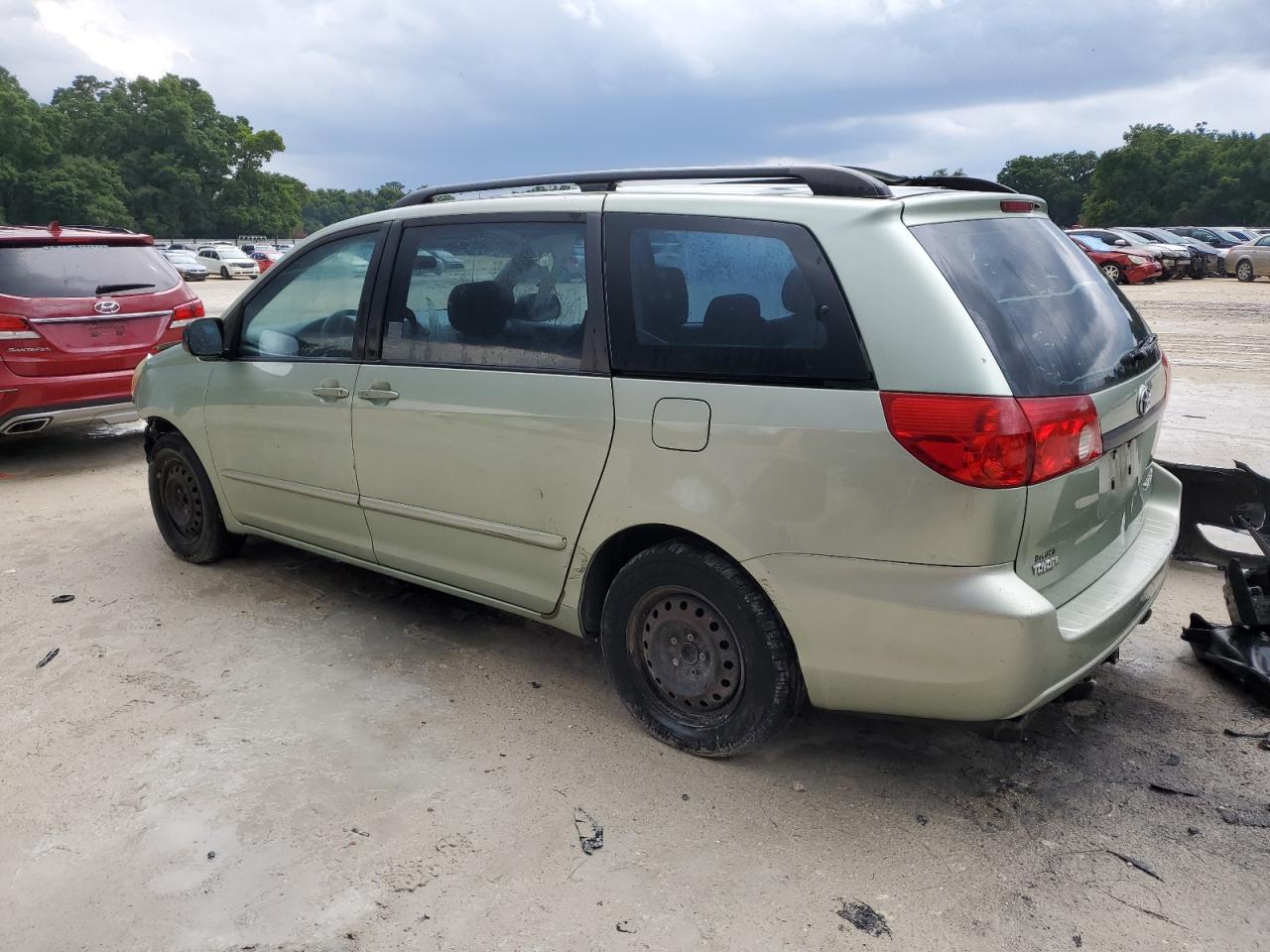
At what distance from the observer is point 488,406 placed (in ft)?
11.3

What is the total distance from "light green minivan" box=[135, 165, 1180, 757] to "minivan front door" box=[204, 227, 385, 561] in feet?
0.10

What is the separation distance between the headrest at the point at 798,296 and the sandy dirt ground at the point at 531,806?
4.77 feet

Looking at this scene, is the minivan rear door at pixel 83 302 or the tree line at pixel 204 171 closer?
the minivan rear door at pixel 83 302

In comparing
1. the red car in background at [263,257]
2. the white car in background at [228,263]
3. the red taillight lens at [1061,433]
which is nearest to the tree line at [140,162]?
the red car in background at [263,257]

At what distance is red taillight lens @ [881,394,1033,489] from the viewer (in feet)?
8.21

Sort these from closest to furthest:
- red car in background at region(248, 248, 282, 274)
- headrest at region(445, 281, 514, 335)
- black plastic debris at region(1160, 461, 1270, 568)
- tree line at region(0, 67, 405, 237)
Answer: headrest at region(445, 281, 514, 335)
black plastic debris at region(1160, 461, 1270, 568)
red car in background at region(248, 248, 282, 274)
tree line at region(0, 67, 405, 237)

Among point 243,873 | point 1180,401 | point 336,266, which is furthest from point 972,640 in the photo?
point 1180,401

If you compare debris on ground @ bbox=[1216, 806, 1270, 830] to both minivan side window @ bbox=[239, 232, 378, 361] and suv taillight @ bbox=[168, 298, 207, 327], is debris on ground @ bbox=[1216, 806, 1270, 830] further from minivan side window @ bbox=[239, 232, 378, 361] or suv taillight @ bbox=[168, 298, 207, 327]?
suv taillight @ bbox=[168, 298, 207, 327]

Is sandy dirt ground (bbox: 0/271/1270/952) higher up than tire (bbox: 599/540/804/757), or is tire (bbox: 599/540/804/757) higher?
tire (bbox: 599/540/804/757)

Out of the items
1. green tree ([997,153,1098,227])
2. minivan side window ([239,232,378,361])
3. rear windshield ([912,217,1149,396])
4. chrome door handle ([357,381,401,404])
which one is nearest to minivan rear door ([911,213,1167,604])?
rear windshield ([912,217,1149,396])

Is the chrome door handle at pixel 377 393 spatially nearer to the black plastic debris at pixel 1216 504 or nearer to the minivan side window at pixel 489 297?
the minivan side window at pixel 489 297

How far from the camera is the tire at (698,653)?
2926 millimetres

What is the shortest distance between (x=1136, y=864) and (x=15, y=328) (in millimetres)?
7334

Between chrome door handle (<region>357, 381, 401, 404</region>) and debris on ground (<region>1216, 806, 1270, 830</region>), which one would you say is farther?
chrome door handle (<region>357, 381, 401, 404</region>)
